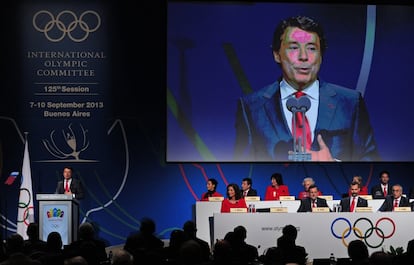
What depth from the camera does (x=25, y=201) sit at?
1321cm

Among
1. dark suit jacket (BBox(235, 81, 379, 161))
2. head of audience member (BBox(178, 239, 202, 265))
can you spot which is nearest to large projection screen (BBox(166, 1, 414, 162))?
→ dark suit jacket (BBox(235, 81, 379, 161))

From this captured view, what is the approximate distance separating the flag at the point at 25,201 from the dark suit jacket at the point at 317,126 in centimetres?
391

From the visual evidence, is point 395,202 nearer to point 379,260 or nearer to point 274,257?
point 274,257

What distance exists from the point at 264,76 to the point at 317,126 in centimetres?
138

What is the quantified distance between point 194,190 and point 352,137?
3161 mm

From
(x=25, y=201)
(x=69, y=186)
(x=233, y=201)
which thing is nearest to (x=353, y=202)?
(x=233, y=201)

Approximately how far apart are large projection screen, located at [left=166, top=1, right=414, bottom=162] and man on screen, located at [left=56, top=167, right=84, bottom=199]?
1.81 meters

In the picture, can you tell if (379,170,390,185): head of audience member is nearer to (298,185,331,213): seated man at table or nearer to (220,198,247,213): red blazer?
(298,185,331,213): seated man at table

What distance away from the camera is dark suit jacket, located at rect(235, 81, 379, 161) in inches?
531

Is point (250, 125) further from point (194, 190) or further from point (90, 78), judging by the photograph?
point (90, 78)

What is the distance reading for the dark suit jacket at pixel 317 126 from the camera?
13.5 meters

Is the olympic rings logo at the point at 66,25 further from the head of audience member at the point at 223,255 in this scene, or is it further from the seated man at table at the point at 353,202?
the head of audience member at the point at 223,255

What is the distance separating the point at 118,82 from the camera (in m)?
13.7

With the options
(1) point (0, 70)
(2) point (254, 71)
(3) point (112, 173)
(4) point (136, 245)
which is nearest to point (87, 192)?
(3) point (112, 173)
